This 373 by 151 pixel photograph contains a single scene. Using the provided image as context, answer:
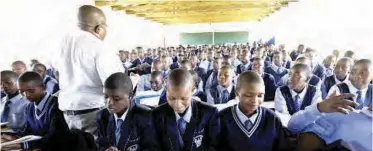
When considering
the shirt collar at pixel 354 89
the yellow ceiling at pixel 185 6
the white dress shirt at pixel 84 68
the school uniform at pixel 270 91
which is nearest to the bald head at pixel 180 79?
the white dress shirt at pixel 84 68

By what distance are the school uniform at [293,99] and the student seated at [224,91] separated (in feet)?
2.41

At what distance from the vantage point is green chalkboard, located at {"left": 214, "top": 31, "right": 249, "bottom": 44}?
30141 mm

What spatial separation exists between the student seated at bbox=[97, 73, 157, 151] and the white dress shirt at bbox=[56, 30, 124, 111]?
157 mm

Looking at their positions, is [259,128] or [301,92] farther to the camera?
[301,92]

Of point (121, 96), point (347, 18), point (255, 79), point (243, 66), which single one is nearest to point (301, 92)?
point (255, 79)

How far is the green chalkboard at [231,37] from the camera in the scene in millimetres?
30141

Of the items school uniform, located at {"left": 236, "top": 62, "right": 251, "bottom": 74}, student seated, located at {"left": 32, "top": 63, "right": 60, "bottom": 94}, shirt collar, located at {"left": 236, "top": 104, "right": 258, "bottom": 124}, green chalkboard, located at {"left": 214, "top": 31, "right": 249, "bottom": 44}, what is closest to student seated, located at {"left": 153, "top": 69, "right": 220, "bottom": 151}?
shirt collar, located at {"left": 236, "top": 104, "right": 258, "bottom": 124}

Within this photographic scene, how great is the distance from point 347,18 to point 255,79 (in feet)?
24.0

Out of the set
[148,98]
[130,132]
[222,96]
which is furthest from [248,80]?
[148,98]

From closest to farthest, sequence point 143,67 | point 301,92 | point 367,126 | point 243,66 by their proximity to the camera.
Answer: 1. point 367,126
2. point 301,92
3. point 143,67
4. point 243,66

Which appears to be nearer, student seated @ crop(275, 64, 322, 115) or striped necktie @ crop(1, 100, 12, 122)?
student seated @ crop(275, 64, 322, 115)

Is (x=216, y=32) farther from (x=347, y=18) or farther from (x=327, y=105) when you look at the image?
(x=327, y=105)

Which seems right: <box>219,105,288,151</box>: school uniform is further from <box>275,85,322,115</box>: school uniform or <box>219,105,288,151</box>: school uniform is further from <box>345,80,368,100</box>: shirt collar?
<box>345,80,368,100</box>: shirt collar

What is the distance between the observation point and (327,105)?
1939 millimetres
